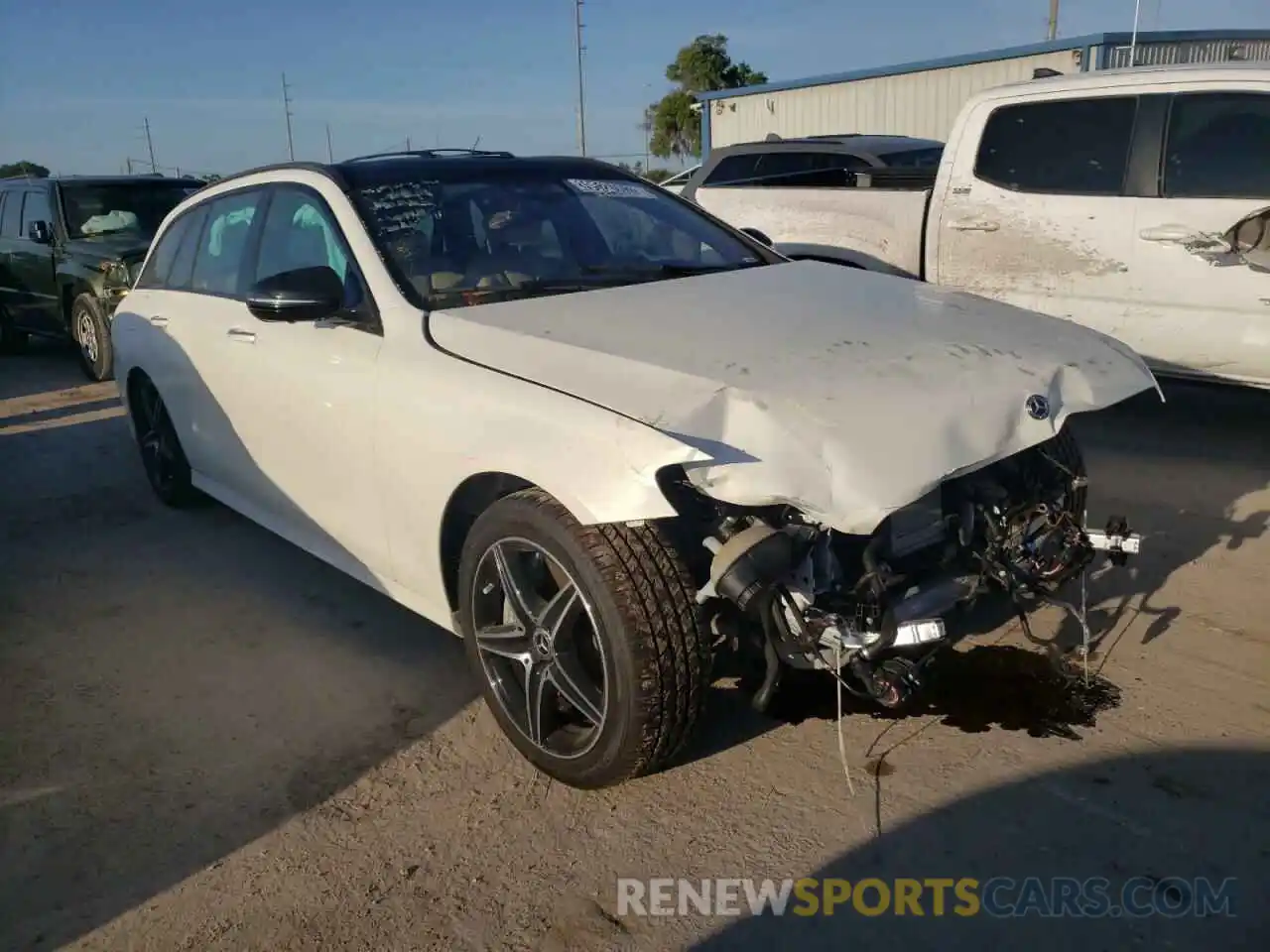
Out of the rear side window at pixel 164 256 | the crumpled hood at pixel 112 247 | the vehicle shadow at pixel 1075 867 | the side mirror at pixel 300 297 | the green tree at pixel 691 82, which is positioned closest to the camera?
the vehicle shadow at pixel 1075 867

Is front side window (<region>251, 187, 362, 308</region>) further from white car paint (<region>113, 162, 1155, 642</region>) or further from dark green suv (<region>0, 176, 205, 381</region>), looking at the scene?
dark green suv (<region>0, 176, 205, 381</region>)

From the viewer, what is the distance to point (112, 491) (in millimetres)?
6156

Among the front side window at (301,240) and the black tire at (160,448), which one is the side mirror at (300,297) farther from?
the black tire at (160,448)

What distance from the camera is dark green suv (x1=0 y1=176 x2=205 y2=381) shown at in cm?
938

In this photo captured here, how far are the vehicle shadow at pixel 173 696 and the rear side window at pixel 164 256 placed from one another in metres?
0.64

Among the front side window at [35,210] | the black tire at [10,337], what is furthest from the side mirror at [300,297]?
the black tire at [10,337]

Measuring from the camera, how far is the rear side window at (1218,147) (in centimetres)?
541

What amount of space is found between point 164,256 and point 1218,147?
555 centimetres

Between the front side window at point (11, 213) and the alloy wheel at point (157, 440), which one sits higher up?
the front side window at point (11, 213)

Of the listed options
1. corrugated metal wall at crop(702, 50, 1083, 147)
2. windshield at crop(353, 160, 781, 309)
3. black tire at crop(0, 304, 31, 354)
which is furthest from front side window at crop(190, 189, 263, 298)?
corrugated metal wall at crop(702, 50, 1083, 147)

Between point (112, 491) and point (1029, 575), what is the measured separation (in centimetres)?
520

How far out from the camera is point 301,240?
161 inches

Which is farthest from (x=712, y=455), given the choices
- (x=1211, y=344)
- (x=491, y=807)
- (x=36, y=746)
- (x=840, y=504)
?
(x=1211, y=344)

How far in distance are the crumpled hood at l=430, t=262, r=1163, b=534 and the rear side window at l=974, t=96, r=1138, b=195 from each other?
288 cm
